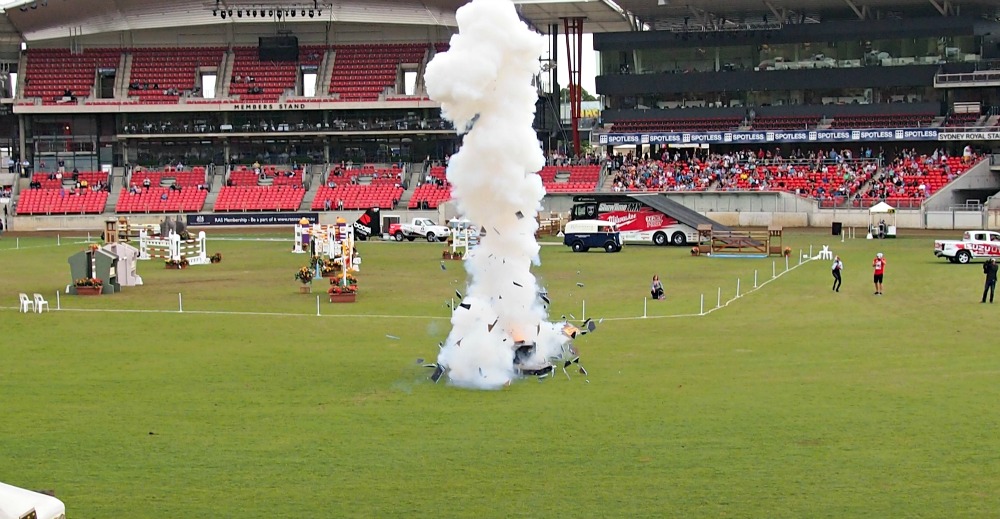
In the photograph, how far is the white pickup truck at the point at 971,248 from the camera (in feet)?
165

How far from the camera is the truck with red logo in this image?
6366cm

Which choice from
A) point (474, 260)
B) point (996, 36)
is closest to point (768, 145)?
point (996, 36)

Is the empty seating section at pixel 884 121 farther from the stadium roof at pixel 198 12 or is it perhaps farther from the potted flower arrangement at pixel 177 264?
the potted flower arrangement at pixel 177 264

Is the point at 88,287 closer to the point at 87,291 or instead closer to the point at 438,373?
the point at 87,291

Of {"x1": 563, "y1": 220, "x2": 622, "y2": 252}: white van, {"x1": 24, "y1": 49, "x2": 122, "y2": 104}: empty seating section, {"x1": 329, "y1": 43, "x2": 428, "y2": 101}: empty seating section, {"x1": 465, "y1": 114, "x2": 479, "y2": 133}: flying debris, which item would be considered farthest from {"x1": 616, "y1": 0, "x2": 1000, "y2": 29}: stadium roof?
{"x1": 465, "y1": 114, "x2": 479, "y2": 133}: flying debris

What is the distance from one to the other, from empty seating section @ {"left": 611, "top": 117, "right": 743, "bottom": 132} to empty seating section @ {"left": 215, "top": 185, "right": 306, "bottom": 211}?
23.7m

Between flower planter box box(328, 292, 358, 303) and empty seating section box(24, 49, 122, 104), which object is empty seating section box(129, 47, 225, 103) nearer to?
empty seating section box(24, 49, 122, 104)

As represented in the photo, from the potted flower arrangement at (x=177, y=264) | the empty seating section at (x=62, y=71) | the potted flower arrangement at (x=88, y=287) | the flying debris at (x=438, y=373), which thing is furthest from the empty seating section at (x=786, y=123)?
the flying debris at (x=438, y=373)

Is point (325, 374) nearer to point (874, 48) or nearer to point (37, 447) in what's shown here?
point (37, 447)

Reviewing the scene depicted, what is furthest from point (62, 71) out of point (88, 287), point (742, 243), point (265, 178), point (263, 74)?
point (88, 287)

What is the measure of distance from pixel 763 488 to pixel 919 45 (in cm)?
7657

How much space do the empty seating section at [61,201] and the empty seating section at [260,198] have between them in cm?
827

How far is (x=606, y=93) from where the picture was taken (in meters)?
94.3

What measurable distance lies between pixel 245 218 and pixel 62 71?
22.8 metres
